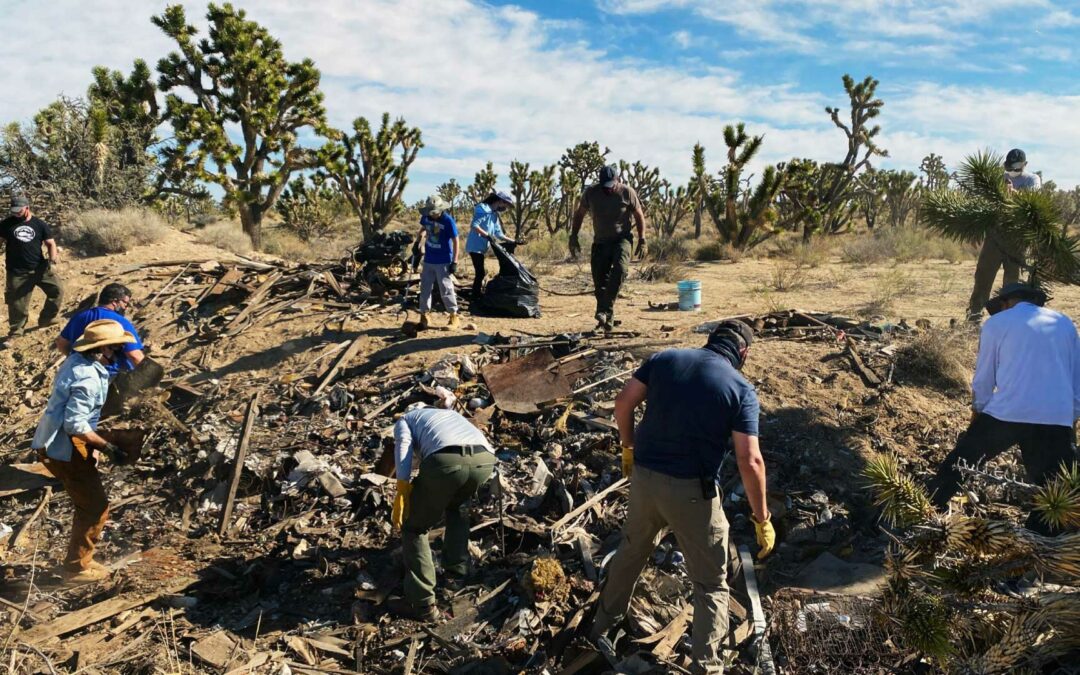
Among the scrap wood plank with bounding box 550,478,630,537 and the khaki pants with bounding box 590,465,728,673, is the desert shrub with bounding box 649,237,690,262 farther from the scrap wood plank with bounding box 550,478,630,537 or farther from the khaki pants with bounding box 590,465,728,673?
the khaki pants with bounding box 590,465,728,673

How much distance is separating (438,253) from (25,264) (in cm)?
569

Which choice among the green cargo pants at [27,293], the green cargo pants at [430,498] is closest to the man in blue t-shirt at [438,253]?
the green cargo pants at [430,498]

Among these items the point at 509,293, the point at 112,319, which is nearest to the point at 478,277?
the point at 509,293

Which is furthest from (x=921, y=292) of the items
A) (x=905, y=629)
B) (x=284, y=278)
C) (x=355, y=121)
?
(x=355, y=121)

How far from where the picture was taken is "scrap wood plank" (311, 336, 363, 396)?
756 centimetres

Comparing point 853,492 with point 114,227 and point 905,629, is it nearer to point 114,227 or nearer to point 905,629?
point 905,629

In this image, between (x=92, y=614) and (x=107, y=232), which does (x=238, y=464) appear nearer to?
(x=92, y=614)

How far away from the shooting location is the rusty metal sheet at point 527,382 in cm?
683

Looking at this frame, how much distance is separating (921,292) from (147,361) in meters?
12.5

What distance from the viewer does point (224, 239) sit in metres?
15.7

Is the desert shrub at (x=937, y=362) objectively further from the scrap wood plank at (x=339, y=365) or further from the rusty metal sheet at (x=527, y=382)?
the scrap wood plank at (x=339, y=365)

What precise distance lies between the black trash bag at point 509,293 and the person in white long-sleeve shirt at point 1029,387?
583 cm

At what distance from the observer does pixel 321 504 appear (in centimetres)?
580

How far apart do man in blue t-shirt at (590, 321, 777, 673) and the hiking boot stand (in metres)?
1.57
